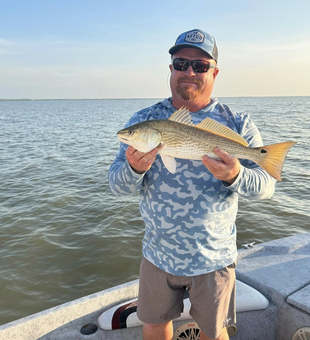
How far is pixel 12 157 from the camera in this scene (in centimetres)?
1756

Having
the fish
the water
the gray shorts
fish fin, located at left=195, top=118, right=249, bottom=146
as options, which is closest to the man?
the gray shorts

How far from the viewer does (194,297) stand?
118 inches

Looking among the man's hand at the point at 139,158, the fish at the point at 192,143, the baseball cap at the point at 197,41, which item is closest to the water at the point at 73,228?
the man's hand at the point at 139,158

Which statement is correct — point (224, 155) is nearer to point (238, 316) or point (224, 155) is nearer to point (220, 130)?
point (220, 130)

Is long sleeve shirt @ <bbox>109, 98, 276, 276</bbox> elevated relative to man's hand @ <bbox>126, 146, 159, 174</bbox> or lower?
lower

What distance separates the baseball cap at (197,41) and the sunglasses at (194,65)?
0.10m

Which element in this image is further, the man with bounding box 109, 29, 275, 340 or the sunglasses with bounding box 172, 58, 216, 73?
the sunglasses with bounding box 172, 58, 216, 73

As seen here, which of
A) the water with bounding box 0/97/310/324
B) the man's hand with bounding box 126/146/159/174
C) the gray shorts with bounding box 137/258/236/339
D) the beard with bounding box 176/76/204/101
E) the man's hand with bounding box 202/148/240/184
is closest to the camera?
the man's hand with bounding box 202/148/240/184

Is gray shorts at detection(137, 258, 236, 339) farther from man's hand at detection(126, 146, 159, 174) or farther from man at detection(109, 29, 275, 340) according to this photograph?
man's hand at detection(126, 146, 159, 174)

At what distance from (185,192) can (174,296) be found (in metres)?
1.11

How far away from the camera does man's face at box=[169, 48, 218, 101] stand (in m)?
3.03

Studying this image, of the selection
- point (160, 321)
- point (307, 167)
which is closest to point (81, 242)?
point (160, 321)

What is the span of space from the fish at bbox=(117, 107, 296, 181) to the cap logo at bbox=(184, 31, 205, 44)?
0.85m

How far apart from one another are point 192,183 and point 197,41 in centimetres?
143
